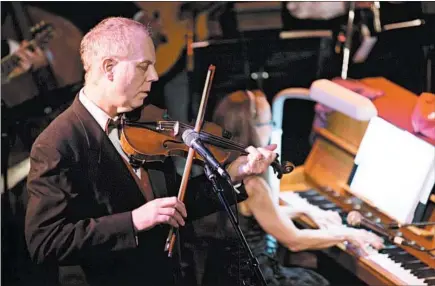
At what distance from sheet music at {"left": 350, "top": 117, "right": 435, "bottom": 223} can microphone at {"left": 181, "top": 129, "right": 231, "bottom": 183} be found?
0.95m

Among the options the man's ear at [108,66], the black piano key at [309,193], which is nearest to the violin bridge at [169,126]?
the man's ear at [108,66]

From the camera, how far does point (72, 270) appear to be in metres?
2.92

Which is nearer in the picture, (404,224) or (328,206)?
(404,224)

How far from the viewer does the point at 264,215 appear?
10.8 ft

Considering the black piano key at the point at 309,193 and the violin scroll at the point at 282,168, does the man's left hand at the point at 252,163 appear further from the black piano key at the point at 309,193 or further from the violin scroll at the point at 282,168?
the black piano key at the point at 309,193

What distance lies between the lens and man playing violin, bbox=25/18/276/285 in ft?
8.95

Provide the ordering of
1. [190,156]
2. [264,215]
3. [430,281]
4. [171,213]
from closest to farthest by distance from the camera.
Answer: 1. [190,156]
2. [171,213]
3. [430,281]
4. [264,215]

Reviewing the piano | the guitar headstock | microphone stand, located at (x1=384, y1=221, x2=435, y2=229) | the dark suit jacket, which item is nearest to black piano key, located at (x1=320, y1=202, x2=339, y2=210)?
the piano

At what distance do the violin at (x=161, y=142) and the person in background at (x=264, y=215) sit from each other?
324mm

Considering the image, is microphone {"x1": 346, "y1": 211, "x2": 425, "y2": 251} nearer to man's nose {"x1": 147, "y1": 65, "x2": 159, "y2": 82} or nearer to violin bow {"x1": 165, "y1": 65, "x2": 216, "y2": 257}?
violin bow {"x1": 165, "y1": 65, "x2": 216, "y2": 257}

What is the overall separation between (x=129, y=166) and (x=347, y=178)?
3.54ft

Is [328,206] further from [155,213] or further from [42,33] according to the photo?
[42,33]

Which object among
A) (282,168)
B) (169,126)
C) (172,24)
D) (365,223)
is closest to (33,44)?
(172,24)

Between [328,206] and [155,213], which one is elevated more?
[155,213]
